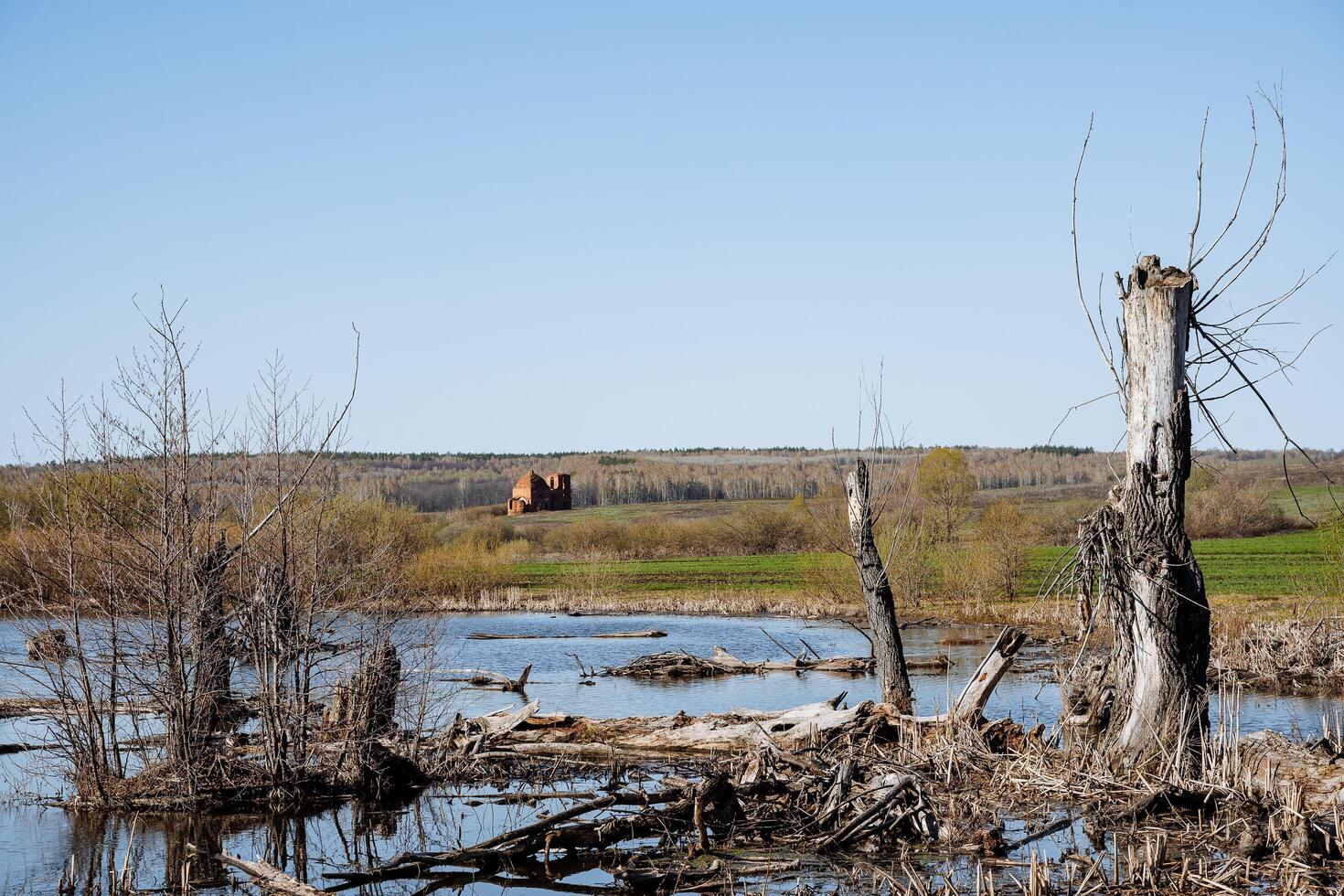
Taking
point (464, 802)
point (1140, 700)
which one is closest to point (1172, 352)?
point (1140, 700)

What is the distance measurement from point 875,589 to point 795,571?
3923 centimetres

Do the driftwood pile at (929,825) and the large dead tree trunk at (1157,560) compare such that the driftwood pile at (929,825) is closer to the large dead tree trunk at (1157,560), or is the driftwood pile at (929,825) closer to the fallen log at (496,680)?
the large dead tree trunk at (1157,560)

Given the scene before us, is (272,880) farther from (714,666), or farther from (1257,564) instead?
(1257,564)

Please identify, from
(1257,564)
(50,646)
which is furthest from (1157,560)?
(1257,564)

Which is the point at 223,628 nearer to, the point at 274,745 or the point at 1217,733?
the point at 274,745

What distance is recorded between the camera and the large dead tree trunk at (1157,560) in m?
10.9

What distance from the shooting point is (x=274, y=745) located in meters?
12.7

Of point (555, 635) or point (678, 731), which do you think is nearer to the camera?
point (678, 731)

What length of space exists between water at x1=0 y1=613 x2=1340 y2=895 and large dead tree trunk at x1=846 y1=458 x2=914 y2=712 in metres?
0.85

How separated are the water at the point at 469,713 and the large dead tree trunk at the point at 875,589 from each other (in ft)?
2.78

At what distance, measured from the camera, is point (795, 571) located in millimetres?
54719

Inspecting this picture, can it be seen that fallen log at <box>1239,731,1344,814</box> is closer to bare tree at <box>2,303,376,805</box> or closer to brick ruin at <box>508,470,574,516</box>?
bare tree at <box>2,303,376,805</box>

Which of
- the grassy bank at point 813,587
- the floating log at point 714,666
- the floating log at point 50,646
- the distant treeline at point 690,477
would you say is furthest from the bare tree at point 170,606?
the distant treeline at point 690,477

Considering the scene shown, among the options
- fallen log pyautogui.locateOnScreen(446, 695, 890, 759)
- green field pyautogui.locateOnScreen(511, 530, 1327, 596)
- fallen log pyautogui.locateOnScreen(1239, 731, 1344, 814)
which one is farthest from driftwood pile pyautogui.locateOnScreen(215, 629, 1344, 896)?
green field pyautogui.locateOnScreen(511, 530, 1327, 596)
